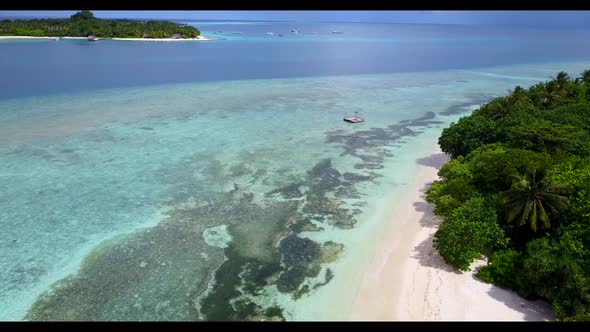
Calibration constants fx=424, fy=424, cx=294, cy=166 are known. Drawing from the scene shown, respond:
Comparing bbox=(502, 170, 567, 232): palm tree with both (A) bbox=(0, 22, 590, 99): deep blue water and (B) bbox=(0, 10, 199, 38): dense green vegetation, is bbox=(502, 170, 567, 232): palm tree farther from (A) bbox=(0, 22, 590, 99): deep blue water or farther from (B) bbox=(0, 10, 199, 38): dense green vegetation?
(B) bbox=(0, 10, 199, 38): dense green vegetation

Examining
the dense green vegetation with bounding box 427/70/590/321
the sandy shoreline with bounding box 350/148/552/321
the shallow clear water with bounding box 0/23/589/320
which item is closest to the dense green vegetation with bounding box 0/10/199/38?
the shallow clear water with bounding box 0/23/589/320

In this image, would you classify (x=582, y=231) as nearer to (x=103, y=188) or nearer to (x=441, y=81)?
(x=103, y=188)

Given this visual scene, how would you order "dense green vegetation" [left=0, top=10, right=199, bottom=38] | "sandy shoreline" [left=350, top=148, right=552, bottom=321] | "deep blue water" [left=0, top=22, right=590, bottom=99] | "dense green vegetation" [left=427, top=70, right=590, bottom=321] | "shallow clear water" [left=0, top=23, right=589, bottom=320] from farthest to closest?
"dense green vegetation" [left=0, top=10, right=199, bottom=38]
"deep blue water" [left=0, top=22, right=590, bottom=99]
"shallow clear water" [left=0, top=23, right=589, bottom=320]
"sandy shoreline" [left=350, top=148, right=552, bottom=321]
"dense green vegetation" [left=427, top=70, right=590, bottom=321]

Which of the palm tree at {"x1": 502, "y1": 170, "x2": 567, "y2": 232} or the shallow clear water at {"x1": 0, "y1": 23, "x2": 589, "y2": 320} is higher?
the palm tree at {"x1": 502, "y1": 170, "x2": 567, "y2": 232}

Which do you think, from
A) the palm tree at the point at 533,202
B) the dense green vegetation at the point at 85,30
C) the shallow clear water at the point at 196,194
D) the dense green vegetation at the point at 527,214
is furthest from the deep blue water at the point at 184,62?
the palm tree at the point at 533,202
